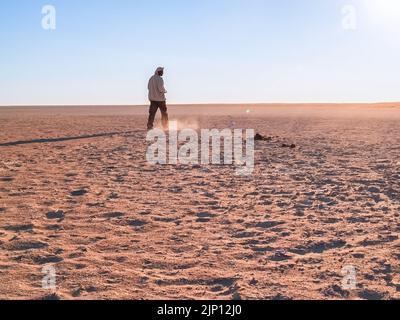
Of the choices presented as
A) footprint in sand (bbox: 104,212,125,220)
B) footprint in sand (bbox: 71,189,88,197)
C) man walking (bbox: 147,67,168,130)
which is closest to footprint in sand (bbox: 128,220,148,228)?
footprint in sand (bbox: 104,212,125,220)

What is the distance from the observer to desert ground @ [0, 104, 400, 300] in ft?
13.2

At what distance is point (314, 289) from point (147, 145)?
930cm

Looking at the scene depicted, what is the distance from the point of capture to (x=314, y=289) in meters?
3.94

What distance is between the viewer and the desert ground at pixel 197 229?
4.04m

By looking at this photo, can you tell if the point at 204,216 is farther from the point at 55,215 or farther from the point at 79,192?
the point at 79,192

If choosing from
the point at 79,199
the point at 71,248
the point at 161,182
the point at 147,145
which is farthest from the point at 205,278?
the point at 147,145

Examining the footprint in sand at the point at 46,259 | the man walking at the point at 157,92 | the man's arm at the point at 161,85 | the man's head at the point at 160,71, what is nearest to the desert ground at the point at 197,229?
the footprint in sand at the point at 46,259

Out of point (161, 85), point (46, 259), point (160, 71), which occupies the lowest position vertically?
point (46, 259)

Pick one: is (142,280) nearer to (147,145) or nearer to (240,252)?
(240,252)

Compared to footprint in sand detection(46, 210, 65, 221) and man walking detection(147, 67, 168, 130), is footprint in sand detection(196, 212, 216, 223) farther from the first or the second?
A: man walking detection(147, 67, 168, 130)

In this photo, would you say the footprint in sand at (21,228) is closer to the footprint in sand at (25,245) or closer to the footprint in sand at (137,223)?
the footprint in sand at (25,245)

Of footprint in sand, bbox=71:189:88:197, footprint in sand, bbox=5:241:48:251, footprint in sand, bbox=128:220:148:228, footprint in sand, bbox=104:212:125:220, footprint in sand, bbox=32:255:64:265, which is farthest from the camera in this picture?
footprint in sand, bbox=71:189:88:197

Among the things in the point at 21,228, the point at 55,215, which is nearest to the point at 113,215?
the point at 55,215

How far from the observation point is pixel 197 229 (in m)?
5.55
